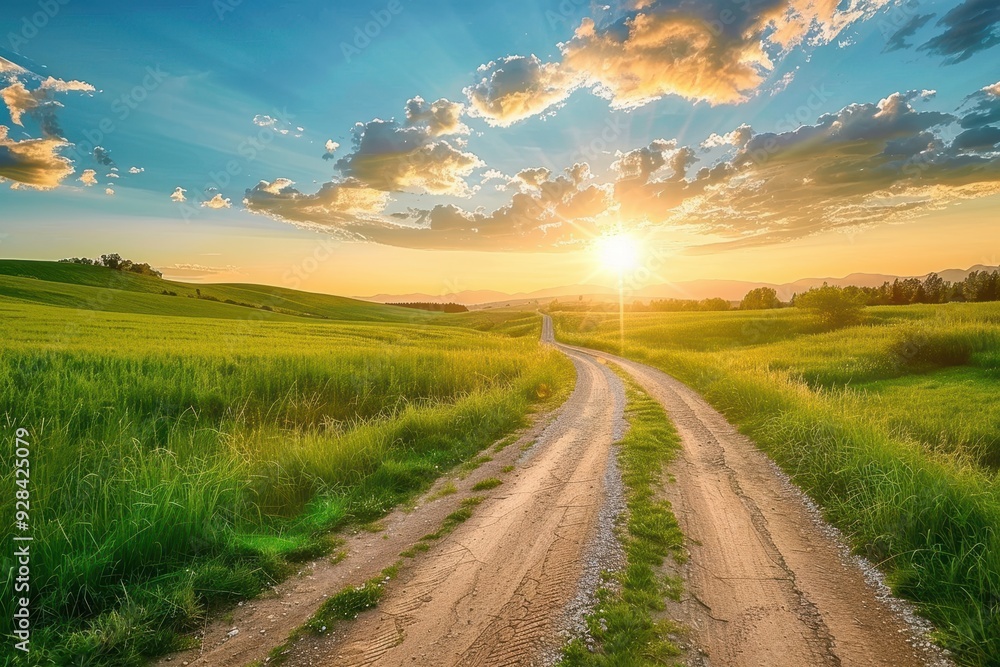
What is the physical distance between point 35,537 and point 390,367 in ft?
44.6

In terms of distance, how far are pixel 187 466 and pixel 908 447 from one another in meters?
14.0

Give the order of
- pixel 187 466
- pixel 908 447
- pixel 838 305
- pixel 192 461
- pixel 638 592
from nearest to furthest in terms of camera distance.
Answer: pixel 638 592 → pixel 187 466 → pixel 192 461 → pixel 908 447 → pixel 838 305

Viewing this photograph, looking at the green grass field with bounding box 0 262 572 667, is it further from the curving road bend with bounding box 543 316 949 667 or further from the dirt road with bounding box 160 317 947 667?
the curving road bend with bounding box 543 316 949 667

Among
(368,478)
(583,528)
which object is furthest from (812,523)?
(368,478)

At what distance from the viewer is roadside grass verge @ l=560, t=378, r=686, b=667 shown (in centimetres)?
421

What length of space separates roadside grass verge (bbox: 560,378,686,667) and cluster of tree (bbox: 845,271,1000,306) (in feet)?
324

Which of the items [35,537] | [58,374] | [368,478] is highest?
[58,374]

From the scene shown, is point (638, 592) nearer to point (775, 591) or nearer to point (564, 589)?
point (564, 589)

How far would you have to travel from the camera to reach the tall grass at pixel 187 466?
4992 mm

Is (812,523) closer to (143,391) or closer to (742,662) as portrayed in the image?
(742,662)

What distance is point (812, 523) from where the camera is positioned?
7.26 meters

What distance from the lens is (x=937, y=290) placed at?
318 ft

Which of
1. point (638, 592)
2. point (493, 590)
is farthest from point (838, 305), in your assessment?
point (493, 590)

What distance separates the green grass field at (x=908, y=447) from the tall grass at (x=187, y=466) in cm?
768
